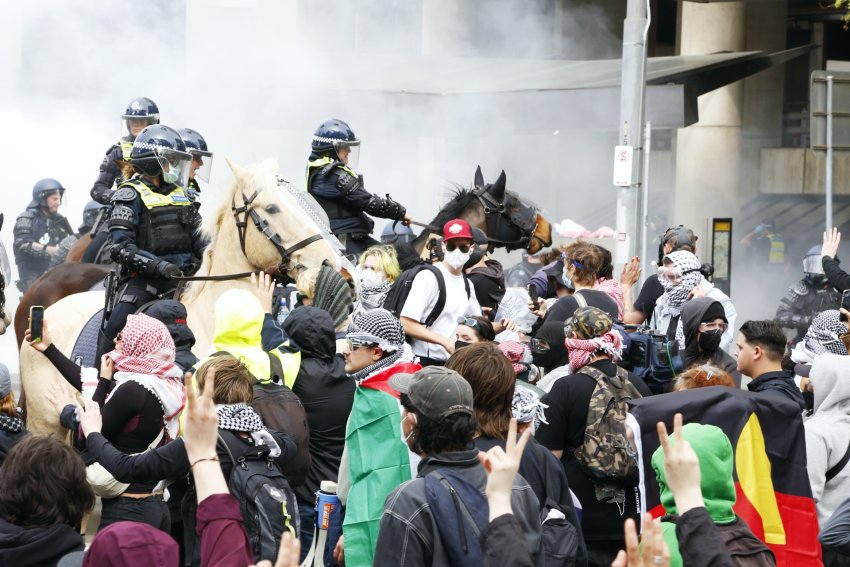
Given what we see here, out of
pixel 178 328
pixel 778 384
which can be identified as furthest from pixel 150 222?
pixel 778 384

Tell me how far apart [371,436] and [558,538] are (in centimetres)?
96

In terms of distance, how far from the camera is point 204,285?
7711 mm

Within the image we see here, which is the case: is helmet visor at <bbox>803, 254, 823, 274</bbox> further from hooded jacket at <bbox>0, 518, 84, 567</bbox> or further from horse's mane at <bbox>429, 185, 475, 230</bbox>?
hooded jacket at <bbox>0, 518, 84, 567</bbox>

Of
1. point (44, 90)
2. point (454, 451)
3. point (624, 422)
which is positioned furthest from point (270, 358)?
point (44, 90)

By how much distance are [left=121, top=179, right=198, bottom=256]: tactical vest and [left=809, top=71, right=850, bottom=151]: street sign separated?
5.48 metres

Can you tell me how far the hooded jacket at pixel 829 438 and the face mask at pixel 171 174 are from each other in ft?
13.6

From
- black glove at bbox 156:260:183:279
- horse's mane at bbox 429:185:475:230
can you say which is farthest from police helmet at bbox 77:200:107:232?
black glove at bbox 156:260:183:279

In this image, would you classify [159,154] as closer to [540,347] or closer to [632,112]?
[540,347]

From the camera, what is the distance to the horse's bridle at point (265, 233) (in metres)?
7.78

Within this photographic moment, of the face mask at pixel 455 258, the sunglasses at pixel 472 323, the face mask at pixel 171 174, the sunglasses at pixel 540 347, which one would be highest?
the face mask at pixel 171 174

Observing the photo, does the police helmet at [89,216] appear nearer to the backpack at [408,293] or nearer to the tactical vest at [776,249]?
the backpack at [408,293]

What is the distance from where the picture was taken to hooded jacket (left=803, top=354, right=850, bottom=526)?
17.9 ft

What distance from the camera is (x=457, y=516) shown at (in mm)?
3732

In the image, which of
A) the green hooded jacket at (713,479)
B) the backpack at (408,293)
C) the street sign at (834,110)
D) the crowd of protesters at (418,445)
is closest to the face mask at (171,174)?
the crowd of protesters at (418,445)
